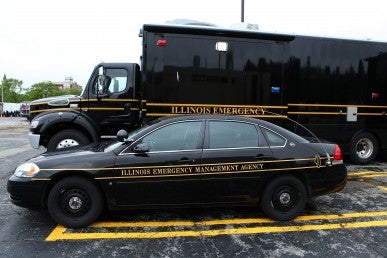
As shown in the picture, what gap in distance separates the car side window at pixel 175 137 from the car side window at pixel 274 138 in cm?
94

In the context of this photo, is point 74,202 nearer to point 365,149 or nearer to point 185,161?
point 185,161

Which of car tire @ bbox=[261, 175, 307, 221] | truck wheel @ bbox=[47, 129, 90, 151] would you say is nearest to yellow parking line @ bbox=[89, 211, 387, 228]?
car tire @ bbox=[261, 175, 307, 221]

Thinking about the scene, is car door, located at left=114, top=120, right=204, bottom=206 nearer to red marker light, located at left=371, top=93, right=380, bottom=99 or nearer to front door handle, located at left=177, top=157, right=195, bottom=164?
front door handle, located at left=177, top=157, right=195, bottom=164

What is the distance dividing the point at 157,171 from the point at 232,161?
100 centimetres

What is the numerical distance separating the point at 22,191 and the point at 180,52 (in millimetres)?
4206

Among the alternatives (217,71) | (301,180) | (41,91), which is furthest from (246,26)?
(41,91)

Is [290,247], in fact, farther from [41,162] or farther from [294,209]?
[41,162]

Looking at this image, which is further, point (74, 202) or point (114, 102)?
point (114, 102)

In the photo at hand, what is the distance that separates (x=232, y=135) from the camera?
5.16m

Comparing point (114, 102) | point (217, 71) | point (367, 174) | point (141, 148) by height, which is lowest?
point (367, 174)

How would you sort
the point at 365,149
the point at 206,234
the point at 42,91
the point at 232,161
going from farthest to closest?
the point at 42,91
the point at 365,149
the point at 232,161
the point at 206,234

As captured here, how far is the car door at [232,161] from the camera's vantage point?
4.96 meters

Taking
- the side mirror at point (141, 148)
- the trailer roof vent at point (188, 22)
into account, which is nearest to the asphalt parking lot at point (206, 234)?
the side mirror at point (141, 148)

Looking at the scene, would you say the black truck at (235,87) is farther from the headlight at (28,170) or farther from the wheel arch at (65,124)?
the headlight at (28,170)
